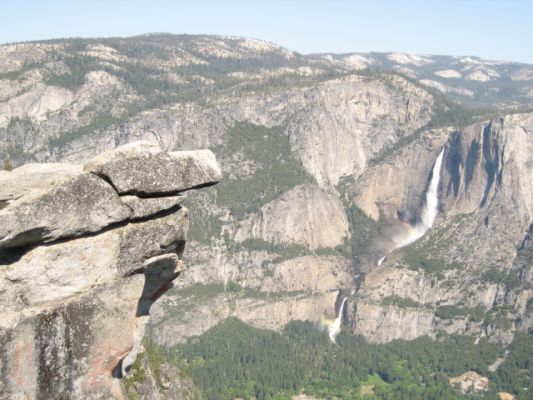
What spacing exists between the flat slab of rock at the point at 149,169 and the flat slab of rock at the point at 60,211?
0.52 metres

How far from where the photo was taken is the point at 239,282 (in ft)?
595

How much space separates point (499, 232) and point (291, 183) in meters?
61.8

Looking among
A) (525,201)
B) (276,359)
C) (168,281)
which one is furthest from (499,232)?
(168,281)

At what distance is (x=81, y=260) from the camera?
23.2m

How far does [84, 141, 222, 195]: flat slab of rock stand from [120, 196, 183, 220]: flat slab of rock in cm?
24

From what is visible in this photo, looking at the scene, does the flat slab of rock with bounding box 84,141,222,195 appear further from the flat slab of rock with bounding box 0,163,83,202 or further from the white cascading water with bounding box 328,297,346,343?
the white cascading water with bounding box 328,297,346,343

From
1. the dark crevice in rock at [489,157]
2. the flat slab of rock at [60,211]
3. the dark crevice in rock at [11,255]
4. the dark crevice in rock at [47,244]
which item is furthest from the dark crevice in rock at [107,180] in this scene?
the dark crevice in rock at [489,157]

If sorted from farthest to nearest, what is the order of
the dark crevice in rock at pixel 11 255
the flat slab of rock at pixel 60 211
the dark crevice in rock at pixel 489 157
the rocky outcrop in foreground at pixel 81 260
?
the dark crevice in rock at pixel 489 157 → the dark crevice in rock at pixel 11 255 → the rocky outcrop in foreground at pixel 81 260 → the flat slab of rock at pixel 60 211

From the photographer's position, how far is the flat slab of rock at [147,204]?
24.1 meters

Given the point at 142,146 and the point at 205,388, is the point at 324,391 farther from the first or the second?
the point at 142,146

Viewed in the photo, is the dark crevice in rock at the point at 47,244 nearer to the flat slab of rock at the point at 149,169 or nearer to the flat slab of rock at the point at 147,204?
the flat slab of rock at the point at 147,204

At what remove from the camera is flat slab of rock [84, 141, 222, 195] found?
77.2 ft

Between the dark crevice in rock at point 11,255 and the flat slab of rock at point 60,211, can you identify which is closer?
the flat slab of rock at point 60,211

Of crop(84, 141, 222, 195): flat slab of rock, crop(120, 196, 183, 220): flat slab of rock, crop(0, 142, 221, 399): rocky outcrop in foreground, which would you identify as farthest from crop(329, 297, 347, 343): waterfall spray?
crop(120, 196, 183, 220): flat slab of rock
